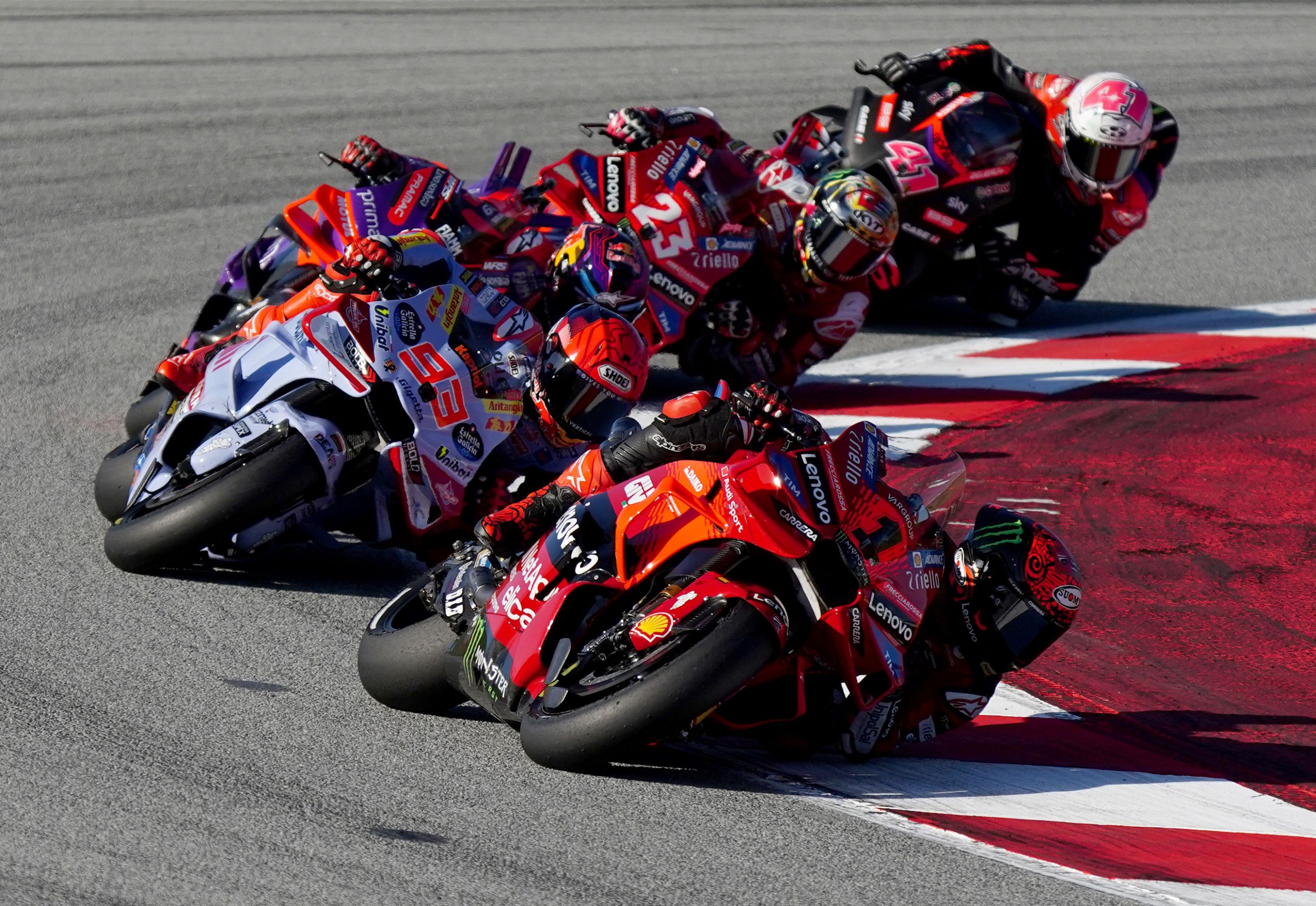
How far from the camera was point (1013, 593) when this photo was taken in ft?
17.2

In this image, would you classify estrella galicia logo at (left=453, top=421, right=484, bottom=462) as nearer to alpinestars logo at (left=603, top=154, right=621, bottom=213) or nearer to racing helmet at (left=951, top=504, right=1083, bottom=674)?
racing helmet at (left=951, top=504, right=1083, bottom=674)

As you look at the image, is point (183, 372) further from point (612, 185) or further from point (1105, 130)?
point (1105, 130)

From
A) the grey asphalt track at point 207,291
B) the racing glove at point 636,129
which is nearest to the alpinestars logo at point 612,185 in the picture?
the racing glove at point 636,129

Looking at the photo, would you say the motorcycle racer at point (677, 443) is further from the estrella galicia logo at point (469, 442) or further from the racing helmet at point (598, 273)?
the racing helmet at point (598, 273)

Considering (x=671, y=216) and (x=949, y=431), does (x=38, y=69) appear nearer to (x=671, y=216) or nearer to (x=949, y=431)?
(x=671, y=216)

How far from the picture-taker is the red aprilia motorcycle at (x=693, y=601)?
4695 millimetres

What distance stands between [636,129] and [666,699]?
579 centimetres

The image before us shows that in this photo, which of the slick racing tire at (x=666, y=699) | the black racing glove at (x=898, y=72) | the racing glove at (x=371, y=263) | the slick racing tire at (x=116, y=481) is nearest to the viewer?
the slick racing tire at (x=666, y=699)

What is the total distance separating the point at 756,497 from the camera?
4891 mm

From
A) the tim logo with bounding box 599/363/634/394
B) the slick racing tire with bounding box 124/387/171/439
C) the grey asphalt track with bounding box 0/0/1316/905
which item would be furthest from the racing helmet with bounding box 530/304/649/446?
the slick racing tire with bounding box 124/387/171/439

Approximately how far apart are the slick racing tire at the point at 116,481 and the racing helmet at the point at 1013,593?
132 inches

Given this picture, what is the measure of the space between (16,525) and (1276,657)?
4990mm

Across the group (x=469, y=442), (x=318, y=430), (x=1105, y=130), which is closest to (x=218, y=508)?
(x=318, y=430)

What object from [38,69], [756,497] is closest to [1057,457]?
[756,497]
